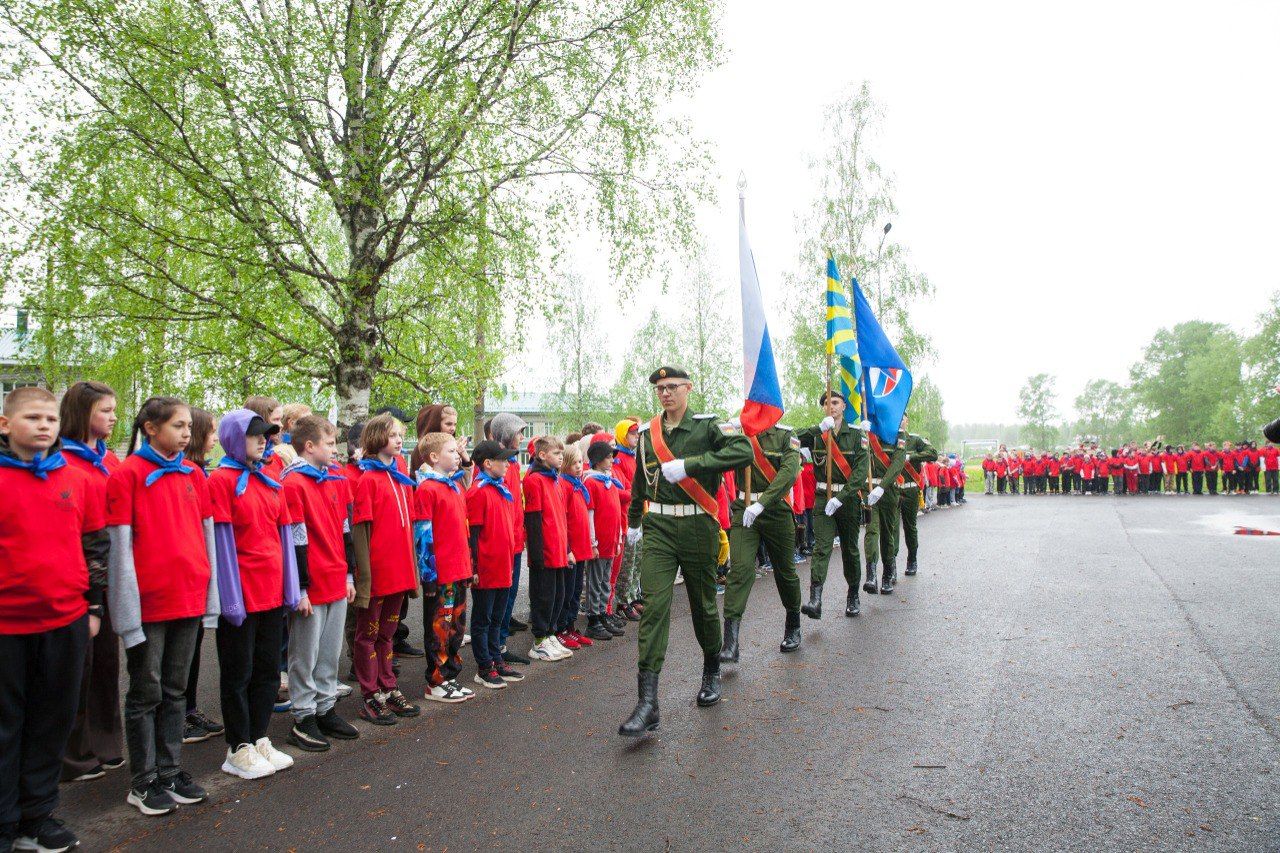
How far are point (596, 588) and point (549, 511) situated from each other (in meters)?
1.60

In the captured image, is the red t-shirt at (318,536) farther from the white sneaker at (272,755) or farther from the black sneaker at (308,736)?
the white sneaker at (272,755)

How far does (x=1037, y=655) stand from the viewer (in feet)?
20.5

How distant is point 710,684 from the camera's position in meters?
5.36

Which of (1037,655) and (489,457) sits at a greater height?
(489,457)

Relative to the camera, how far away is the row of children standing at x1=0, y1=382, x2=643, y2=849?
11.4 ft

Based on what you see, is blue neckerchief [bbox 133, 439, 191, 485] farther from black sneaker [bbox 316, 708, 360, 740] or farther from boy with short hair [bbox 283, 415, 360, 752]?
black sneaker [bbox 316, 708, 360, 740]

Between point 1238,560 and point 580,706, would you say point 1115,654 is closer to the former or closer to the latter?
point 580,706

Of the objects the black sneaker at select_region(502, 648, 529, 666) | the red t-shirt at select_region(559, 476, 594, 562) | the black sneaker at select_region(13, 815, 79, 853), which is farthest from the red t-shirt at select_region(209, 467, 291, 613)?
the red t-shirt at select_region(559, 476, 594, 562)

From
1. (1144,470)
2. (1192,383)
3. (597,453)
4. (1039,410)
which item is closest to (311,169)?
(597,453)

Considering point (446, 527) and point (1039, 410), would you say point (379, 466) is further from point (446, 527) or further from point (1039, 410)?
point (1039, 410)

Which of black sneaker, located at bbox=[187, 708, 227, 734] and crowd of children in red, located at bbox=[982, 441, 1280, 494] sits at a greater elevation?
crowd of children in red, located at bbox=[982, 441, 1280, 494]

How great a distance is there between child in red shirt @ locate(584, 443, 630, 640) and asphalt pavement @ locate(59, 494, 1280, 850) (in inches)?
25.7

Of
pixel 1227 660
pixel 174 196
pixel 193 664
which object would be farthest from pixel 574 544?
pixel 174 196

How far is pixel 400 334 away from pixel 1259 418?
63.6 metres
